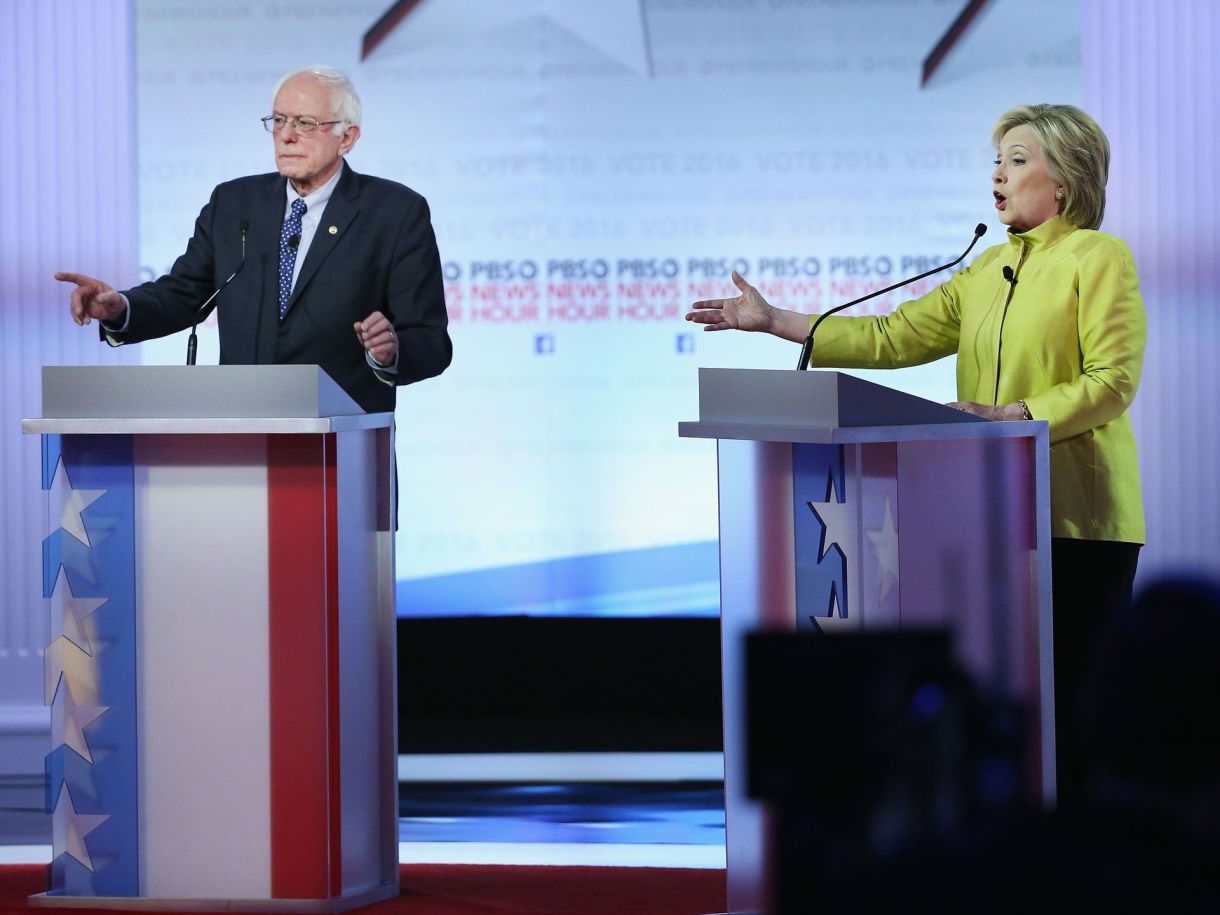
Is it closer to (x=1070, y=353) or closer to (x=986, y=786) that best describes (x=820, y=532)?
Answer: (x=1070, y=353)

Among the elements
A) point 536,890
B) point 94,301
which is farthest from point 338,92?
point 536,890

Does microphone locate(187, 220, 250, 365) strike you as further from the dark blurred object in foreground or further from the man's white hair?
the dark blurred object in foreground

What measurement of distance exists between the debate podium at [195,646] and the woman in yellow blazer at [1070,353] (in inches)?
45.6

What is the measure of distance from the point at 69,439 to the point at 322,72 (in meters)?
0.87

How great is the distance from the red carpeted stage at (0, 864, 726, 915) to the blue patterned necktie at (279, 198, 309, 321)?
1.13 meters

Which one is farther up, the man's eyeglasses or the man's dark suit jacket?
the man's eyeglasses

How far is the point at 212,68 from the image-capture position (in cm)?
540

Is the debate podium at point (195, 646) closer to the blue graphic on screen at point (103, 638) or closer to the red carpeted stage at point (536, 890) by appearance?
the blue graphic on screen at point (103, 638)

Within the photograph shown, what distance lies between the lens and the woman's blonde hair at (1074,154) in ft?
9.93

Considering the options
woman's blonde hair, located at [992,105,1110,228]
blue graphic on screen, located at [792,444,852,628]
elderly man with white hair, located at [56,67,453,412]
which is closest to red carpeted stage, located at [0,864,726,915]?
blue graphic on screen, located at [792,444,852,628]

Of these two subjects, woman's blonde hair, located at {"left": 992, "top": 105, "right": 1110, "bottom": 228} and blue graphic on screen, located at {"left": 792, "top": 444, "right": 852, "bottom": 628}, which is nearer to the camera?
blue graphic on screen, located at {"left": 792, "top": 444, "right": 852, "bottom": 628}

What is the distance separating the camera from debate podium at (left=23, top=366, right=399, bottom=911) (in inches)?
117

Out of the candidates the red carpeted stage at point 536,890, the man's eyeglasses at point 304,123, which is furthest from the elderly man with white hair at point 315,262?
the red carpeted stage at point 536,890

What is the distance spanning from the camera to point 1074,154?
3033 millimetres
